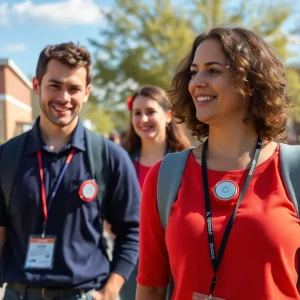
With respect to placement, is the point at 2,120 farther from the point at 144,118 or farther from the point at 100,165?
the point at 100,165

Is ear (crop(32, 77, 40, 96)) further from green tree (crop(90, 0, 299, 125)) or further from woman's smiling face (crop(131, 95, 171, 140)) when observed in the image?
green tree (crop(90, 0, 299, 125))

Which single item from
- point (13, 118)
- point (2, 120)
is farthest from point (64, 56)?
point (13, 118)

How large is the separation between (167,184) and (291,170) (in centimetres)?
53

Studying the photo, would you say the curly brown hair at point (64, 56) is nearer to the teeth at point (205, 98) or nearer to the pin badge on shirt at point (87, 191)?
the pin badge on shirt at point (87, 191)

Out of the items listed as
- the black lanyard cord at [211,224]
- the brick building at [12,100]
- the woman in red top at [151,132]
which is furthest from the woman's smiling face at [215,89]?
the brick building at [12,100]

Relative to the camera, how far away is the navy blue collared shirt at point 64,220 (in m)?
2.96

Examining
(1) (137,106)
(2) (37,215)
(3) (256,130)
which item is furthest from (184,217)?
(1) (137,106)

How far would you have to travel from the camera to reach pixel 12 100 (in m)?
35.3

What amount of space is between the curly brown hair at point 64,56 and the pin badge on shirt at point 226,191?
1.51 meters

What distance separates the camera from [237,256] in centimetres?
203

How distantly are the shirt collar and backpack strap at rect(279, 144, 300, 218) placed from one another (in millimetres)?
1395

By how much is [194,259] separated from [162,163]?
46cm

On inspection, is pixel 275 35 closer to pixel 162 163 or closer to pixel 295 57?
pixel 295 57

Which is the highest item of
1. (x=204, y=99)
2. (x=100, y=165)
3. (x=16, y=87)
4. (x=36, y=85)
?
(x=16, y=87)
